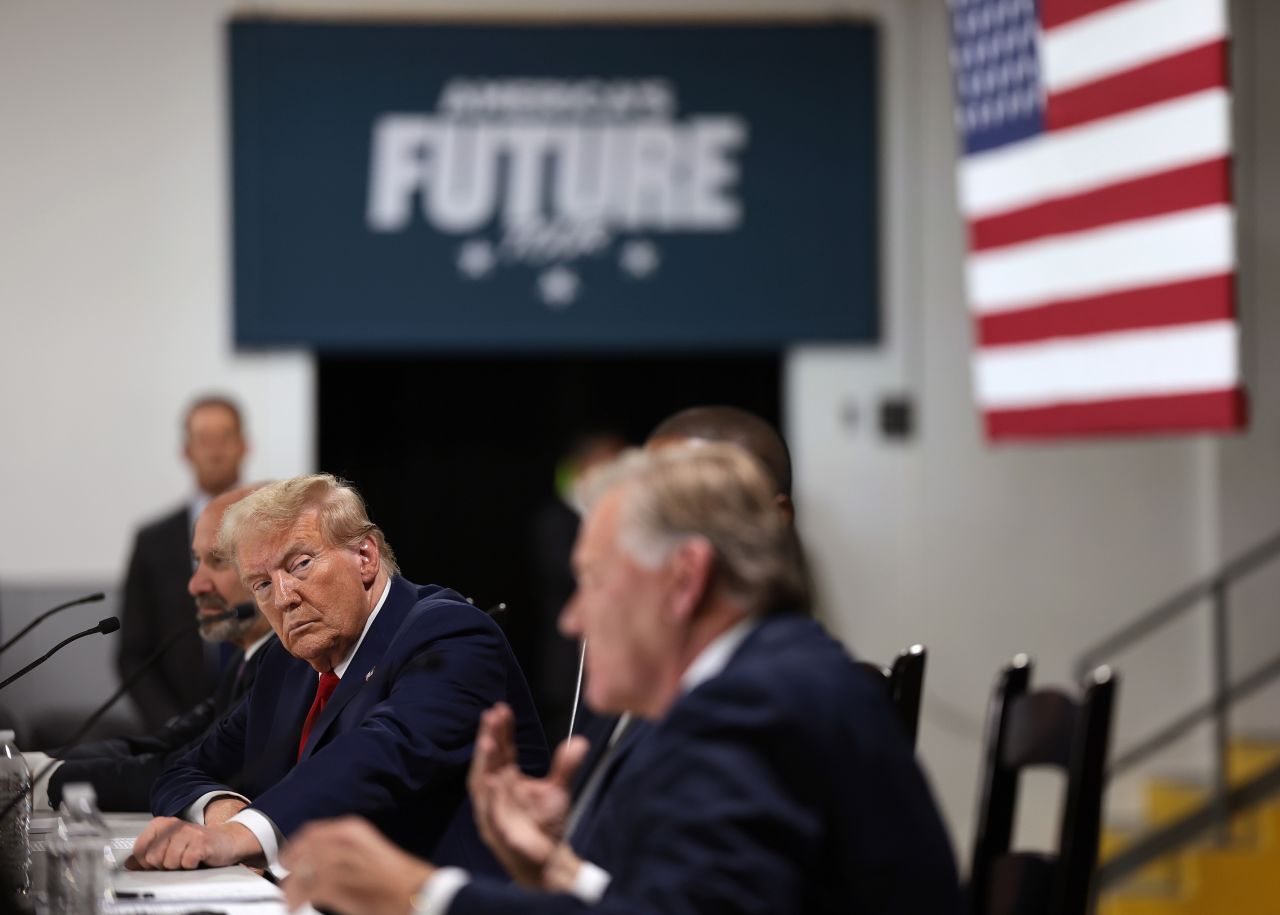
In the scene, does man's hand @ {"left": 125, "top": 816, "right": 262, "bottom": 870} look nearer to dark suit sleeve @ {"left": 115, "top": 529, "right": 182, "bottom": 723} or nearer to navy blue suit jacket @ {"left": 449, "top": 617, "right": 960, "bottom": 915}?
navy blue suit jacket @ {"left": 449, "top": 617, "right": 960, "bottom": 915}

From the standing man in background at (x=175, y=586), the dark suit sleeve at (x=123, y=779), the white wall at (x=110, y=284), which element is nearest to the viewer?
the dark suit sleeve at (x=123, y=779)

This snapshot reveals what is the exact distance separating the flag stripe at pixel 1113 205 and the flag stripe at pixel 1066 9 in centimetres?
50

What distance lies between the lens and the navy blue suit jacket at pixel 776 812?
1.50 metres

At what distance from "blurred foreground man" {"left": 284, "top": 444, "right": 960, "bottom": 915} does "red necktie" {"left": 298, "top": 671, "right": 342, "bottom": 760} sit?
1.14 m

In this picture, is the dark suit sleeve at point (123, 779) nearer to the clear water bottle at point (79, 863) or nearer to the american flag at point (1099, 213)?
the clear water bottle at point (79, 863)

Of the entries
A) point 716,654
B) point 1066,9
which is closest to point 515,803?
point 716,654

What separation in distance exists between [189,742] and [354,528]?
1.05 metres

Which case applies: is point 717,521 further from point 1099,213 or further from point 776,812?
point 1099,213

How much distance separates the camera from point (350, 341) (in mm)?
7176

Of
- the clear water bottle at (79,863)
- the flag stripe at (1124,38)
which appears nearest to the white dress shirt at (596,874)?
the clear water bottle at (79,863)

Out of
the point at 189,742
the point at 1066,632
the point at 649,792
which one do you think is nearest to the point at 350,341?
the point at 1066,632

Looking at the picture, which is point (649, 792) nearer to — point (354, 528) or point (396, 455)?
point (354, 528)

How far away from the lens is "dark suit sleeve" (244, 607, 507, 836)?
2543mm

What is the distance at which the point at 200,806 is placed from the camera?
9.53 ft
